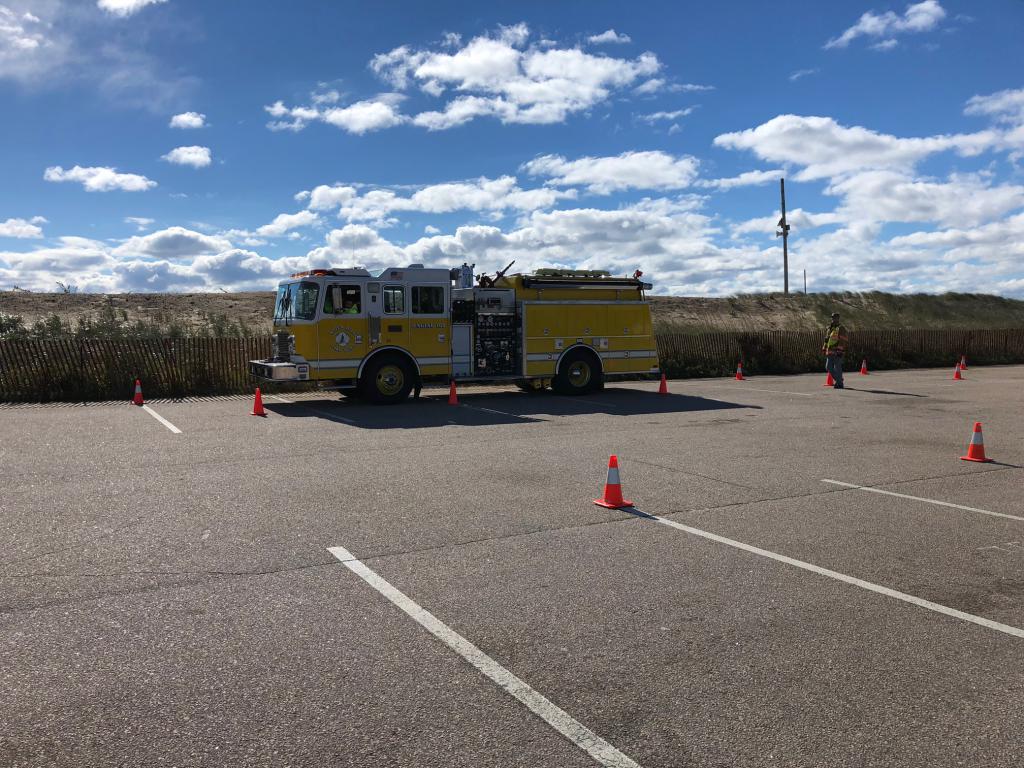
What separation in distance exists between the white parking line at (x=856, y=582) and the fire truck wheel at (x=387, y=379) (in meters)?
10.6

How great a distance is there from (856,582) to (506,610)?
2.36 metres

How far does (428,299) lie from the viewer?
17.5m

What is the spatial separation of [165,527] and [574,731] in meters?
4.53

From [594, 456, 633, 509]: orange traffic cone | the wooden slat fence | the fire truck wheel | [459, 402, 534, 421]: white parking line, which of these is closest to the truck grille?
the fire truck wheel

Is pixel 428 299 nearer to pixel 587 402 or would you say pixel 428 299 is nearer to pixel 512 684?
pixel 587 402

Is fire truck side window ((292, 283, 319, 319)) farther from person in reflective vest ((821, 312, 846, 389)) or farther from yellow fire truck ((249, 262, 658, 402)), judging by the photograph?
person in reflective vest ((821, 312, 846, 389))

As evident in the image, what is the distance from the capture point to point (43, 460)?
33.0ft

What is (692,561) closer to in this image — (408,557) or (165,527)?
(408,557)

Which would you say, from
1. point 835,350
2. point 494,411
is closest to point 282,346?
point 494,411

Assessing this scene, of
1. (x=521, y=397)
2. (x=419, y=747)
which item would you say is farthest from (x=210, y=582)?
(x=521, y=397)

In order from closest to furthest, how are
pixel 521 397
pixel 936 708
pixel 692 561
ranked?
pixel 936 708
pixel 692 561
pixel 521 397

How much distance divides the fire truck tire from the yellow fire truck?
0.03m

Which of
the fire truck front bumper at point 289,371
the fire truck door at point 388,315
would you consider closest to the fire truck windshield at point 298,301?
the fire truck front bumper at point 289,371

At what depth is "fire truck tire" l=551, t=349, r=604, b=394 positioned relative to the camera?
1917 cm
